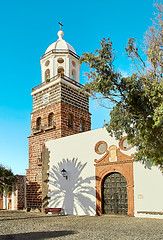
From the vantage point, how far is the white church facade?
1170cm

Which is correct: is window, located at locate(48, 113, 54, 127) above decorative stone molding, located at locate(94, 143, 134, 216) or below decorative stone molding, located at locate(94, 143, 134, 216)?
above

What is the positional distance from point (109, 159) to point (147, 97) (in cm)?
546

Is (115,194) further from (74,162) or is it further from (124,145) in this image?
(74,162)

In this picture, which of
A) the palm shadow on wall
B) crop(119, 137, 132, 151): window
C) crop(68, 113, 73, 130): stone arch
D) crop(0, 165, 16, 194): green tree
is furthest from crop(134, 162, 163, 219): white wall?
crop(0, 165, 16, 194): green tree

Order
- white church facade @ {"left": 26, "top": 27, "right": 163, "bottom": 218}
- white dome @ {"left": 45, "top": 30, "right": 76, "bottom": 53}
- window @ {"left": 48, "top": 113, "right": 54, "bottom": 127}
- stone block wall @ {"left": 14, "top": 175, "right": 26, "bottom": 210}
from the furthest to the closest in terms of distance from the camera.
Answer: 1. stone block wall @ {"left": 14, "top": 175, "right": 26, "bottom": 210}
2. white dome @ {"left": 45, "top": 30, "right": 76, "bottom": 53}
3. window @ {"left": 48, "top": 113, "right": 54, "bottom": 127}
4. white church facade @ {"left": 26, "top": 27, "right": 163, "bottom": 218}

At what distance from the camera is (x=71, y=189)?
47.2ft

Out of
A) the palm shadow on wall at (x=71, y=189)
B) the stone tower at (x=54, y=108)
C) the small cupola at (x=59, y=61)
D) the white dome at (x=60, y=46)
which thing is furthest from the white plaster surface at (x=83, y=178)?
the white dome at (x=60, y=46)

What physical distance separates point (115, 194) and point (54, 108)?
833cm

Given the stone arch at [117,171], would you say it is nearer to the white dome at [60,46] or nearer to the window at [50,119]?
the window at [50,119]

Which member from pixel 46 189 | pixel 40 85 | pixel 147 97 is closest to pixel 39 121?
pixel 40 85

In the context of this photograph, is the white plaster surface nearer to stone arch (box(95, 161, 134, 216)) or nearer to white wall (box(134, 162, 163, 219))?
white wall (box(134, 162, 163, 219))

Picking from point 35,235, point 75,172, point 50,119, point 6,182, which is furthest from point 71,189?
point 6,182

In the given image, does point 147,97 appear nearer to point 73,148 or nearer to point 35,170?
point 73,148

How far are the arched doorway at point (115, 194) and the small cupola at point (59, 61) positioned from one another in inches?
365
